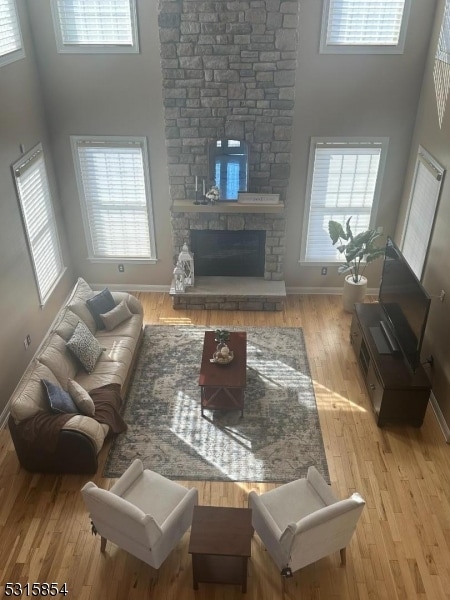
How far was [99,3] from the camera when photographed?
638 cm

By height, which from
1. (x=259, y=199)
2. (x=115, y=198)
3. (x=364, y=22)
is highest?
(x=364, y=22)

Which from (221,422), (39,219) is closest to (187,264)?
(39,219)

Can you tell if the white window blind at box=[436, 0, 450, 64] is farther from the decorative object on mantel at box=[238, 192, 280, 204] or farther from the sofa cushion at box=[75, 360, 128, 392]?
the sofa cushion at box=[75, 360, 128, 392]

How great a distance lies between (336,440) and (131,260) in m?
4.19

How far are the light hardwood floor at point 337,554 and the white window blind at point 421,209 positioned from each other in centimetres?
199

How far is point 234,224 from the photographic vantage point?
736 centimetres

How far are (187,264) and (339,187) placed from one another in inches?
96.2

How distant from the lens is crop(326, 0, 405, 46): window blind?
6.32 m

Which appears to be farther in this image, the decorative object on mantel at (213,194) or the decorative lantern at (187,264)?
the decorative lantern at (187,264)

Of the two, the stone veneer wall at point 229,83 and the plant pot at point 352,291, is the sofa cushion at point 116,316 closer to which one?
the stone veneer wall at point 229,83

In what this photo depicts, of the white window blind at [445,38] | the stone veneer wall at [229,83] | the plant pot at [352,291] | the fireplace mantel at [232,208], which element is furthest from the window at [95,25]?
the plant pot at [352,291]

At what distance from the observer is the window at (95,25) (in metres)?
6.38

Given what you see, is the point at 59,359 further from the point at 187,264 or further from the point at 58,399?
the point at 187,264

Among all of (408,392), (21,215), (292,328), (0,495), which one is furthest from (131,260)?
(408,392)
